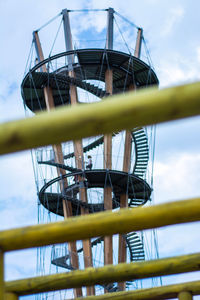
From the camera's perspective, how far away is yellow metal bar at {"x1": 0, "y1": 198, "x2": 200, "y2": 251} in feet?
13.8

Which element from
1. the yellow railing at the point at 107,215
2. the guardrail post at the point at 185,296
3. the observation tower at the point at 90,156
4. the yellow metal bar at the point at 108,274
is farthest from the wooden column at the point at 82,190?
the yellow metal bar at the point at 108,274

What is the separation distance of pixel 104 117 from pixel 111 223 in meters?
1.53

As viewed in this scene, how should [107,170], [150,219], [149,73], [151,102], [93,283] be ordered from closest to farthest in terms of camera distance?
[151,102] < [150,219] < [93,283] < [107,170] < [149,73]

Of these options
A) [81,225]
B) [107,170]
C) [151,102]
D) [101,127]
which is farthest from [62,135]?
[107,170]

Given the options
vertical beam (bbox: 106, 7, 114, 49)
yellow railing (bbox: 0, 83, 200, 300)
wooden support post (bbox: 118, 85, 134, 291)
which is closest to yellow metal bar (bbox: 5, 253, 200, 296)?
yellow railing (bbox: 0, 83, 200, 300)

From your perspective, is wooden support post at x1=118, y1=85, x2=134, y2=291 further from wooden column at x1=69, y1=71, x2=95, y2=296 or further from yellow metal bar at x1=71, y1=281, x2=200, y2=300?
yellow metal bar at x1=71, y1=281, x2=200, y2=300

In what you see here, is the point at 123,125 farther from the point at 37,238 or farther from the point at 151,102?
the point at 37,238

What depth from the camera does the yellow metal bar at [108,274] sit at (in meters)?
5.76

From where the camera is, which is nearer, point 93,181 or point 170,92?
point 170,92

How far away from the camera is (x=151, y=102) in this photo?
2.94m

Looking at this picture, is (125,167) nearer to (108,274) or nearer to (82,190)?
(82,190)

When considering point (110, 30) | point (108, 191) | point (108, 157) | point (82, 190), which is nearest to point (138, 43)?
point (110, 30)

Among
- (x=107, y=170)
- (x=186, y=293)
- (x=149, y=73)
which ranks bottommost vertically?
(x=186, y=293)

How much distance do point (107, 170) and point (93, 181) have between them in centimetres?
160
